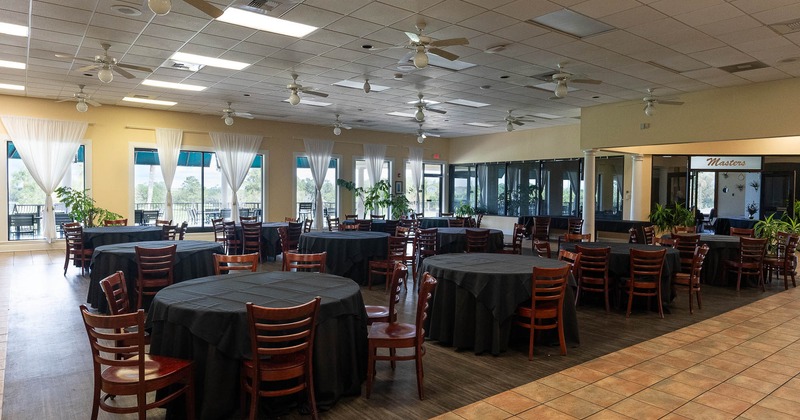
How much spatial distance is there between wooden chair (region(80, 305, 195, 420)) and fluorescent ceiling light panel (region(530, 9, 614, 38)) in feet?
17.0

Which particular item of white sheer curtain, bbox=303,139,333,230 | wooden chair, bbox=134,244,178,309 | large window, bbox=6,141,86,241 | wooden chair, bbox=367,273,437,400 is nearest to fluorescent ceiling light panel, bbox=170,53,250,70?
wooden chair, bbox=134,244,178,309

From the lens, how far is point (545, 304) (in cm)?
478

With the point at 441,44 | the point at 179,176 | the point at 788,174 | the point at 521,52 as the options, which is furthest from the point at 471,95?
the point at 788,174

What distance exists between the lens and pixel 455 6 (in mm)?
5488

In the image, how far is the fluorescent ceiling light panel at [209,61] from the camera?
7.67 metres

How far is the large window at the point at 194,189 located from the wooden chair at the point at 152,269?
7.59 metres

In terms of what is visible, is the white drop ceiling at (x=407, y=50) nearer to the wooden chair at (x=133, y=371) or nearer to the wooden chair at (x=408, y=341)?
the wooden chair at (x=408, y=341)

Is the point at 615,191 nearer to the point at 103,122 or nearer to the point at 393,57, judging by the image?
the point at 393,57

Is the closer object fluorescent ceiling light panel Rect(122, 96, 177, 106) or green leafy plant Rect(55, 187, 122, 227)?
green leafy plant Rect(55, 187, 122, 227)

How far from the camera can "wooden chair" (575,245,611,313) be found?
20.5 feet

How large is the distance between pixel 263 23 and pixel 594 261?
5.06 metres

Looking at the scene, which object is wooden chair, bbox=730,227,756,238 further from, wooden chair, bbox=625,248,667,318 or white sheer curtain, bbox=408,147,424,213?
white sheer curtain, bbox=408,147,424,213

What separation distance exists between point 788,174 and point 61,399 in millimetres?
15729

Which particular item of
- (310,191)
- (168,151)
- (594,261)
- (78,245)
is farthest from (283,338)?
(310,191)
